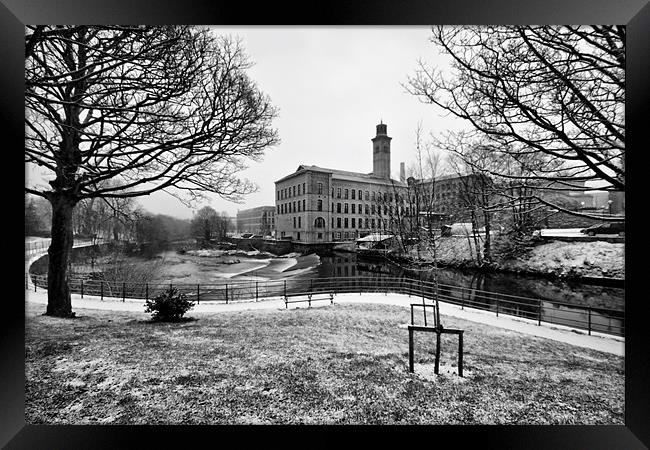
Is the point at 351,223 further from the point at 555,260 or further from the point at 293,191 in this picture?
the point at 555,260

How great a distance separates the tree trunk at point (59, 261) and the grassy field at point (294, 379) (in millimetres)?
251

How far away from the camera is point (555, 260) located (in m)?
10.1

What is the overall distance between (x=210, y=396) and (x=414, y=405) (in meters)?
2.27

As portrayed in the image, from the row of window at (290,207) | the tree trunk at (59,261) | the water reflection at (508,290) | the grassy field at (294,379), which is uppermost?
the row of window at (290,207)

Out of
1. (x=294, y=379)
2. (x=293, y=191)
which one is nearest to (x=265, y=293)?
(x=293, y=191)

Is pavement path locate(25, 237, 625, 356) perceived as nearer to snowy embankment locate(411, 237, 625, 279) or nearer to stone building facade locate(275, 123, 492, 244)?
snowy embankment locate(411, 237, 625, 279)

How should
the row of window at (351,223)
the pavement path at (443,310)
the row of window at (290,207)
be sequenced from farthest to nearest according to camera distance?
the row of window at (351,223), the row of window at (290,207), the pavement path at (443,310)

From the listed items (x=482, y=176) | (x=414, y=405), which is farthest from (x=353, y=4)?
(x=414, y=405)

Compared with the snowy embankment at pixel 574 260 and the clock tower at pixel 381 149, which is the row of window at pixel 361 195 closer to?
the clock tower at pixel 381 149

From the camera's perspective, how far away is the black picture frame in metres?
2.01

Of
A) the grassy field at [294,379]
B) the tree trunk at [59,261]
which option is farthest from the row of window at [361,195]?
the tree trunk at [59,261]

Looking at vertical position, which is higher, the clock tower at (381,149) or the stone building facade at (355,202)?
the clock tower at (381,149)

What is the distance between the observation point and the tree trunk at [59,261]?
13.4ft

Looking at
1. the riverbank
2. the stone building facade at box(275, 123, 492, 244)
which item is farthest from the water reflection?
the stone building facade at box(275, 123, 492, 244)
